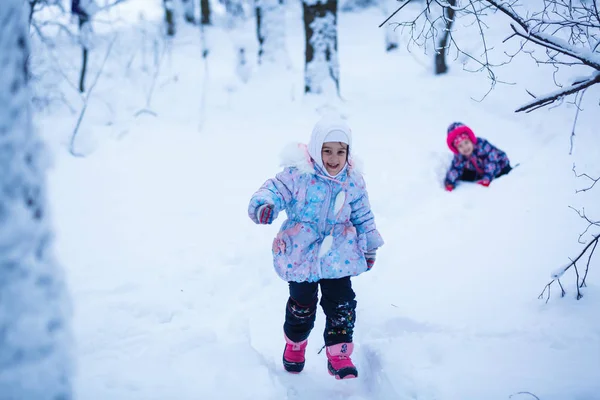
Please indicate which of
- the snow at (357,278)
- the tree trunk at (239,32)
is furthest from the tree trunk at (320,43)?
the tree trunk at (239,32)

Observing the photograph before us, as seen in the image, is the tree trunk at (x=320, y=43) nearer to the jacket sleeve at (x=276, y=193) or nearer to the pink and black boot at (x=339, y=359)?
the jacket sleeve at (x=276, y=193)

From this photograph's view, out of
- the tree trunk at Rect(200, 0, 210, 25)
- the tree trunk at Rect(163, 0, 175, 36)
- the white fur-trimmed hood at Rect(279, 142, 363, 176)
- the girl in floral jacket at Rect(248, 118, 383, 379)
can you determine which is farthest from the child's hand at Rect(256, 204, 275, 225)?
the tree trunk at Rect(200, 0, 210, 25)

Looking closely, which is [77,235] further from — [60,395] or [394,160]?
[394,160]

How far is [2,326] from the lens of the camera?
0.85 m

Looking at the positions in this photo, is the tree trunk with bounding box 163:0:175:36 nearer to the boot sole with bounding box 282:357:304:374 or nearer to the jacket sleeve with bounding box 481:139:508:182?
the jacket sleeve with bounding box 481:139:508:182

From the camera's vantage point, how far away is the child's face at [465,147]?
4.47m

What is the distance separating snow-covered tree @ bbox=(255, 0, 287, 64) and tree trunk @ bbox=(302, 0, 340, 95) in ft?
9.51

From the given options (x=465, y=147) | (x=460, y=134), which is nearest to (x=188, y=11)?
(x=460, y=134)

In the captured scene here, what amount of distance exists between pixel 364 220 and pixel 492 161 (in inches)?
114

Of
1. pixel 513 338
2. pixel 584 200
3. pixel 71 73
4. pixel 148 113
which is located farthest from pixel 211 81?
pixel 513 338

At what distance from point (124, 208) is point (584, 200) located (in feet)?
13.5

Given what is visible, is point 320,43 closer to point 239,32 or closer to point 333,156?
point 333,156

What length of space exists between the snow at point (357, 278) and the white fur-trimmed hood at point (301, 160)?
3.46 feet

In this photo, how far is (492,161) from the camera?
444 cm
